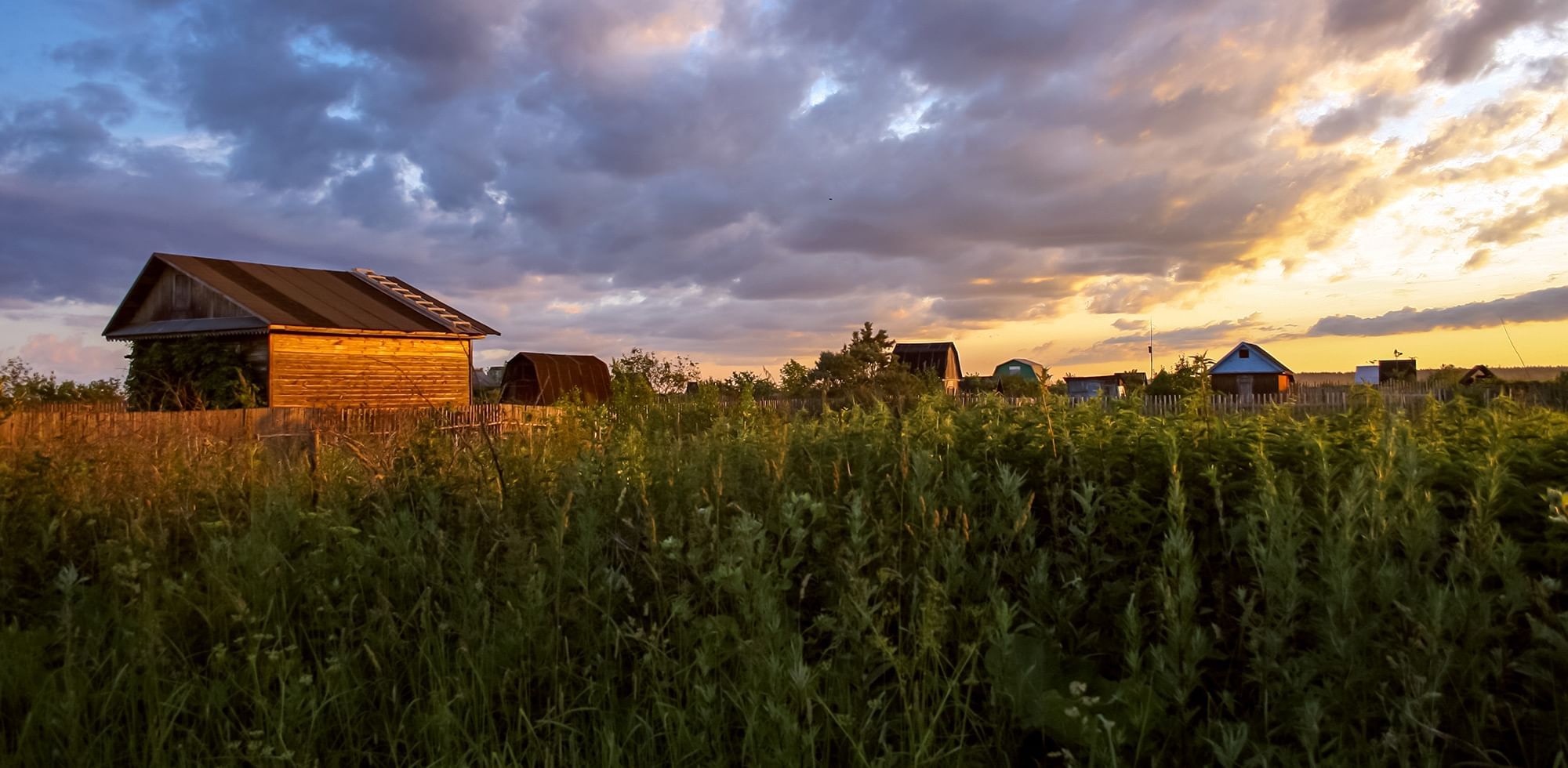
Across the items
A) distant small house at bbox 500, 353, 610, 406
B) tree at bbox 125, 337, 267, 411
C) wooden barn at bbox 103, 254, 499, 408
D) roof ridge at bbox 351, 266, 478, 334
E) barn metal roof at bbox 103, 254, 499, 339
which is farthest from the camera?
distant small house at bbox 500, 353, 610, 406

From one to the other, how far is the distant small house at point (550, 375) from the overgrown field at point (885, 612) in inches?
1769

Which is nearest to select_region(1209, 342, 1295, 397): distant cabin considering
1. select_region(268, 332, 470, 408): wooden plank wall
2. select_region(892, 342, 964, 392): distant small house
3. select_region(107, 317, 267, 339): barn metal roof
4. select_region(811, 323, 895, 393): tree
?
select_region(892, 342, 964, 392): distant small house

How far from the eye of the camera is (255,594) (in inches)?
149

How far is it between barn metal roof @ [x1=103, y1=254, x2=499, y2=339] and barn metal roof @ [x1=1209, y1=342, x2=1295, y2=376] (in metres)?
57.7

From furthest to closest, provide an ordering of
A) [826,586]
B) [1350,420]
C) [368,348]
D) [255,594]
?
[368,348] < [1350,420] < [255,594] < [826,586]

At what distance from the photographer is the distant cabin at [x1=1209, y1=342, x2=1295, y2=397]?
6575cm

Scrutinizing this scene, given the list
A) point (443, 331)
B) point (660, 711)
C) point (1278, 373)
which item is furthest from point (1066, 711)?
point (1278, 373)

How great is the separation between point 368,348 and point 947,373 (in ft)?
149

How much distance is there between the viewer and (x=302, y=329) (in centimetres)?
2600

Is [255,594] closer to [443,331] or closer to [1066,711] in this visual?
[1066,711]

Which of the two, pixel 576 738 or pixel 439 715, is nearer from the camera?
pixel 439 715

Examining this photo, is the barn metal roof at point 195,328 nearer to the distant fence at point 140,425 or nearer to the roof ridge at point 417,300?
the roof ridge at point 417,300

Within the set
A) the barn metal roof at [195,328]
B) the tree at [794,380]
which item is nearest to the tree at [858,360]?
the tree at [794,380]

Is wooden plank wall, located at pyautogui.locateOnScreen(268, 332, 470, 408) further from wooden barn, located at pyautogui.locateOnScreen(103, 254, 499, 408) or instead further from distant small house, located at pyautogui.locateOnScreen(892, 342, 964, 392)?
distant small house, located at pyautogui.locateOnScreen(892, 342, 964, 392)
